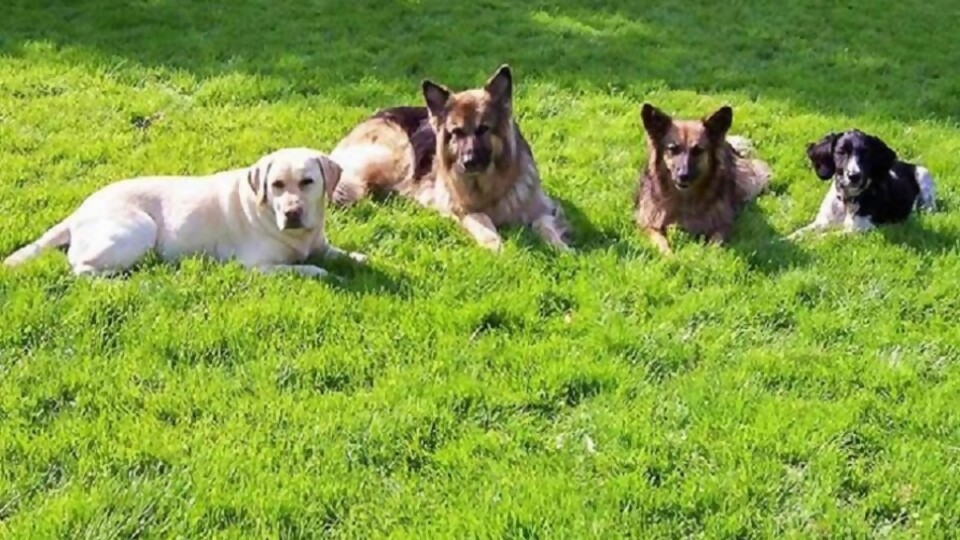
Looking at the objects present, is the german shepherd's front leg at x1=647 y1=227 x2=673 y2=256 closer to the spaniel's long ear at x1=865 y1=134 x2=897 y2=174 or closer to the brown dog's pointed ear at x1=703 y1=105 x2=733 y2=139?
the brown dog's pointed ear at x1=703 y1=105 x2=733 y2=139

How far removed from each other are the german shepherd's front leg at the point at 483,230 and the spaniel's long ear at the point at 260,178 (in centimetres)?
127

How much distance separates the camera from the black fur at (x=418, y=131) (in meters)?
6.94

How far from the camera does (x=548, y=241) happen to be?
6.02 m

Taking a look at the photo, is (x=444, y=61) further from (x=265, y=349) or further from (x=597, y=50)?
(x=265, y=349)

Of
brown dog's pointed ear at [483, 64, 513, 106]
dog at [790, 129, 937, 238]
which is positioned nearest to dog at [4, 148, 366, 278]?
brown dog's pointed ear at [483, 64, 513, 106]

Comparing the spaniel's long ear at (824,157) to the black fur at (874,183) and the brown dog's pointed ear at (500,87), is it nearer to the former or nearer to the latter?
the black fur at (874,183)

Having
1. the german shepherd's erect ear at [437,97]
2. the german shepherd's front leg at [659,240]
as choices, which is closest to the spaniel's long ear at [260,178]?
the german shepherd's erect ear at [437,97]

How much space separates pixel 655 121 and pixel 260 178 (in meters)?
2.39

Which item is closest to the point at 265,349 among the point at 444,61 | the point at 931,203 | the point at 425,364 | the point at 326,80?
the point at 425,364

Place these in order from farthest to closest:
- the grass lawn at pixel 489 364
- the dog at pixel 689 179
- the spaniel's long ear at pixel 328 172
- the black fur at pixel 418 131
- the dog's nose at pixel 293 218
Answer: the black fur at pixel 418 131 < the dog at pixel 689 179 < the spaniel's long ear at pixel 328 172 < the dog's nose at pixel 293 218 < the grass lawn at pixel 489 364

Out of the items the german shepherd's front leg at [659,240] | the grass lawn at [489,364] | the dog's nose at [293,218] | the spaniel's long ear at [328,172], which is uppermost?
the spaniel's long ear at [328,172]

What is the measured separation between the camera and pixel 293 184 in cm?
535

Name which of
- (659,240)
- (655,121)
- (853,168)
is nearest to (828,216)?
(853,168)

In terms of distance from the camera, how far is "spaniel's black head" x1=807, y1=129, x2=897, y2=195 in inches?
240
